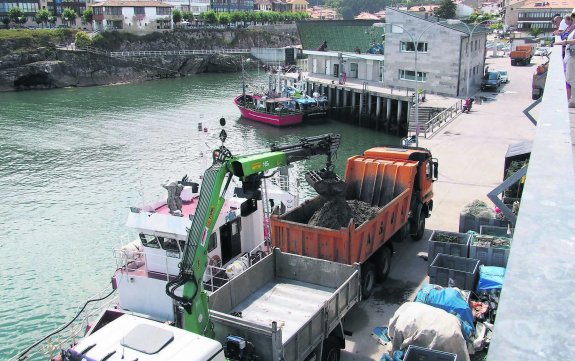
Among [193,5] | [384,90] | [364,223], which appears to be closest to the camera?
[364,223]

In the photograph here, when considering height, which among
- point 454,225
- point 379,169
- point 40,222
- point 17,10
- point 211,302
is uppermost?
point 17,10

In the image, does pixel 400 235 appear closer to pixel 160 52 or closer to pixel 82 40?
pixel 82 40

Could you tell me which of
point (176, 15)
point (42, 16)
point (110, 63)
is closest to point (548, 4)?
point (176, 15)

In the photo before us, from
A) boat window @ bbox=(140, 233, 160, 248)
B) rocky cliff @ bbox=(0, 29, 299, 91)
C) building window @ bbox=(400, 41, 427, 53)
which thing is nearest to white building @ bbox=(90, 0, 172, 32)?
rocky cliff @ bbox=(0, 29, 299, 91)

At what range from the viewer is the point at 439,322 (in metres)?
10.8

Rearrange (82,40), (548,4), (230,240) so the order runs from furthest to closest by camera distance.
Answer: (548,4) → (82,40) → (230,240)

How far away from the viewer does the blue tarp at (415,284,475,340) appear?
Answer: 11.6 m

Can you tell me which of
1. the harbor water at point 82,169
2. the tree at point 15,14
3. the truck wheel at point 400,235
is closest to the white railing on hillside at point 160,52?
the harbor water at point 82,169

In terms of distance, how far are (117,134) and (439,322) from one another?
1587 inches

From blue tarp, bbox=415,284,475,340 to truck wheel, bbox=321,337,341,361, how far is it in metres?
2.20

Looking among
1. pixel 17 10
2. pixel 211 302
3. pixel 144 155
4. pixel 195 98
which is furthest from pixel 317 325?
pixel 17 10

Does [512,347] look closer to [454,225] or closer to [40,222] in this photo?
[454,225]

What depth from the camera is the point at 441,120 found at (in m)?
38.1

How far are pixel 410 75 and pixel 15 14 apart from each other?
79.5 meters
